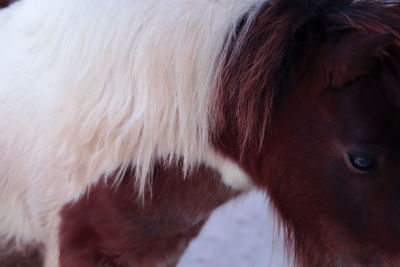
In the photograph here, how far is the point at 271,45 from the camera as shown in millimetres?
715

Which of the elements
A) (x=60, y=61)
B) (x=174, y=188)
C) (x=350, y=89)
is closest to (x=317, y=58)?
(x=350, y=89)

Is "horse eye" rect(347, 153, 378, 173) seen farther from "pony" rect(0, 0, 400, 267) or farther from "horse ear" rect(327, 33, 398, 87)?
"horse ear" rect(327, 33, 398, 87)

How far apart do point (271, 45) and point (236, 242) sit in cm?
122

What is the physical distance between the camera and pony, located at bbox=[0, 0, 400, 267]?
690 millimetres

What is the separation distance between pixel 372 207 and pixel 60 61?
21.7 inches

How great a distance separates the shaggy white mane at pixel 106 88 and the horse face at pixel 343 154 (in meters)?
0.13

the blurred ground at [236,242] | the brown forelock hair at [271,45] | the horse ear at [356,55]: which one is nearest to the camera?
the horse ear at [356,55]

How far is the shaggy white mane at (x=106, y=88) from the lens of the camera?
758 mm

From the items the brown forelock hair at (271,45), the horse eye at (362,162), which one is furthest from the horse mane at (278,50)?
the horse eye at (362,162)

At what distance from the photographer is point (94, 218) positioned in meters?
0.84

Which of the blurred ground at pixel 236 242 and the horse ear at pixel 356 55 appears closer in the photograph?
the horse ear at pixel 356 55

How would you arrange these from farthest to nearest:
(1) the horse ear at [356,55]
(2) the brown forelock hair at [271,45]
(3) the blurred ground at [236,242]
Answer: (3) the blurred ground at [236,242], (2) the brown forelock hair at [271,45], (1) the horse ear at [356,55]

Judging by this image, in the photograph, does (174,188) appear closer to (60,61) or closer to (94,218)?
(94,218)

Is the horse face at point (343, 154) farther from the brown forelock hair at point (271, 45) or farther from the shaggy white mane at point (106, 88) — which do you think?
the shaggy white mane at point (106, 88)
